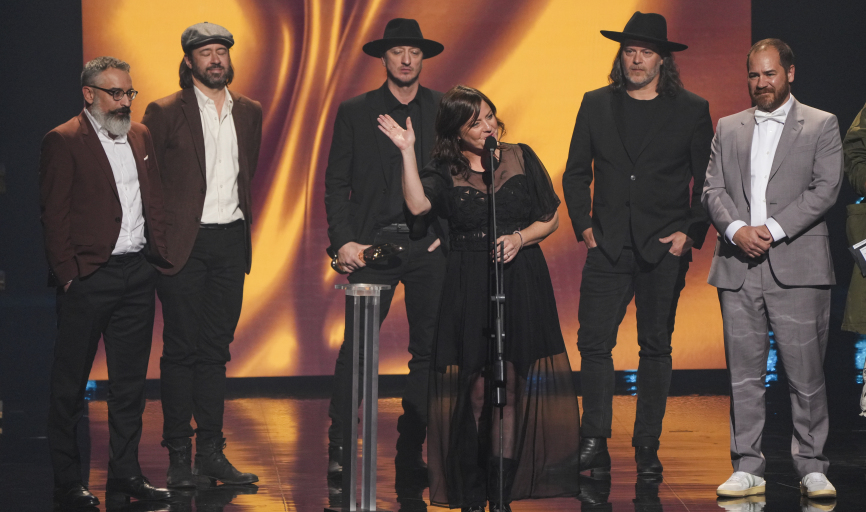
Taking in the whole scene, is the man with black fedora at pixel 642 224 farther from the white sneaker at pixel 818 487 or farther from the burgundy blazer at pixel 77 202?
the burgundy blazer at pixel 77 202

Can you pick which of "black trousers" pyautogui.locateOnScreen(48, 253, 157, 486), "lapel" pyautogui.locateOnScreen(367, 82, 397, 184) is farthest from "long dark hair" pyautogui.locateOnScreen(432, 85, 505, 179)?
"black trousers" pyautogui.locateOnScreen(48, 253, 157, 486)

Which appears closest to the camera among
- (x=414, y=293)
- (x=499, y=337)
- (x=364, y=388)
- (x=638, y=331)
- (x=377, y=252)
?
(x=499, y=337)

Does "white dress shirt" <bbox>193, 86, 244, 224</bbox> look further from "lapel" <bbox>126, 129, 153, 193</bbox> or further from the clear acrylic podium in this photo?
the clear acrylic podium

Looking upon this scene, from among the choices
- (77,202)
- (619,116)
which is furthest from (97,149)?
(619,116)

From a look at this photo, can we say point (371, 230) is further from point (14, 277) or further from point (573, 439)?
point (14, 277)

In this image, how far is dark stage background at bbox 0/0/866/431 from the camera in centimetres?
844

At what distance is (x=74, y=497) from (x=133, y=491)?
22 cm

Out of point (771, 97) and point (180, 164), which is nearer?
point (771, 97)

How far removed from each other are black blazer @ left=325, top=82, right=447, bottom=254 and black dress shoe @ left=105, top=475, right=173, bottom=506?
1304 mm

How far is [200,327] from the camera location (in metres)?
4.54

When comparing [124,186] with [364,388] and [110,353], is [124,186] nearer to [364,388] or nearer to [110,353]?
[110,353]

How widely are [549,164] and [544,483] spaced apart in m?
3.12

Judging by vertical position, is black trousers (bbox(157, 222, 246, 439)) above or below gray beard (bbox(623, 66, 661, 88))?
below

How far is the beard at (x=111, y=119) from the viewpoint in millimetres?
4117
